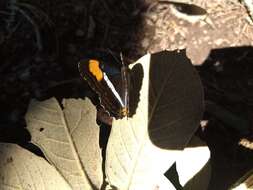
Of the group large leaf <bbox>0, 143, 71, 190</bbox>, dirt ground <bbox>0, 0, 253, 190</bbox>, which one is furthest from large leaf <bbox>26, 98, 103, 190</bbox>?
dirt ground <bbox>0, 0, 253, 190</bbox>

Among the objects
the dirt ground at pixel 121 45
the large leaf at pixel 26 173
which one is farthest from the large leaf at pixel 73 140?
the dirt ground at pixel 121 45

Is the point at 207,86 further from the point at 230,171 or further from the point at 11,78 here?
the point at 11,78

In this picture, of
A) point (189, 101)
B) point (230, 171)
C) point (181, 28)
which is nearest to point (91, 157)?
point (189, 101)

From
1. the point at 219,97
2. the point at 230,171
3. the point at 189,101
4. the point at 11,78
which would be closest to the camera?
the point at 189,101

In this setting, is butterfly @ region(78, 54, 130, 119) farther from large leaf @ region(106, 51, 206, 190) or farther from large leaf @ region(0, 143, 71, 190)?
large leaf @ region(0, 143, 71, 190)

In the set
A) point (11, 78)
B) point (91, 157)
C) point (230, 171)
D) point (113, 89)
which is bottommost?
point (230, 171)

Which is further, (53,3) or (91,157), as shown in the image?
(53,3)

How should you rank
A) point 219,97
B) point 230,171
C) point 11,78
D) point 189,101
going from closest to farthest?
1. point 189,101
2. point 230,171
3. point 219,97
4. point 11,78
